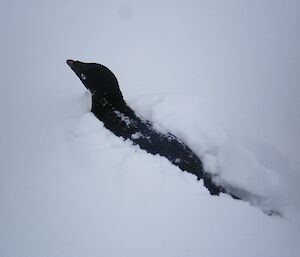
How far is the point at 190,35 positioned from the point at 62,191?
2.78 m

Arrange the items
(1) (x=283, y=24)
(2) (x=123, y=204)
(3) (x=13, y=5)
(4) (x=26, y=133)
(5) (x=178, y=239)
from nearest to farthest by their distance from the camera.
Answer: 1. (5) (x=178, y=239)
2. (2) (x=123, y=204)
3. (4) (x=26, y=133)
4. (1) (x=283, y=24)
5. (3) (x=13, y=5)

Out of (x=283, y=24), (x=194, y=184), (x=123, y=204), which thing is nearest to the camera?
(x=123, y=204)

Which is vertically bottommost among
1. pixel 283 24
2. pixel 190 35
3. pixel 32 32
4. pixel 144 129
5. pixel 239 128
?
pixel 144 129

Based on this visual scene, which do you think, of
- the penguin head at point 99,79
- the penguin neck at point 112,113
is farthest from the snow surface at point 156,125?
the penguin head at point 99,79

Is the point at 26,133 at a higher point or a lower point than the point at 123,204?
higher

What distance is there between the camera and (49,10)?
4781 millimetres

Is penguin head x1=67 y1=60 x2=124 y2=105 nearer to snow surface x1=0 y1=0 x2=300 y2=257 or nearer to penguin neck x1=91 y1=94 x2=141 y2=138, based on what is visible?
penguin neck x1=91 y1=94 x2=141 y2=138

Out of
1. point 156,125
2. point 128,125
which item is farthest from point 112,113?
point 156,125

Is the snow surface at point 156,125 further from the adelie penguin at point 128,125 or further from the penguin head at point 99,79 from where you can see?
the penguin head at point 99,79

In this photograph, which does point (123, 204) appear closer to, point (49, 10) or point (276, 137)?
point (276, 137)

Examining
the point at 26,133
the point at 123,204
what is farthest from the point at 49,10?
the point at 123,204

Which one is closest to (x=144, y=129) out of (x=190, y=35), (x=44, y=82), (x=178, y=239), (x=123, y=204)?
(x=123, y=204)

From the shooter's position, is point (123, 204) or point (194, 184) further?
point (194, 184)

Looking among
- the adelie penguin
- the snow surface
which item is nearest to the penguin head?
the adelie penguin
